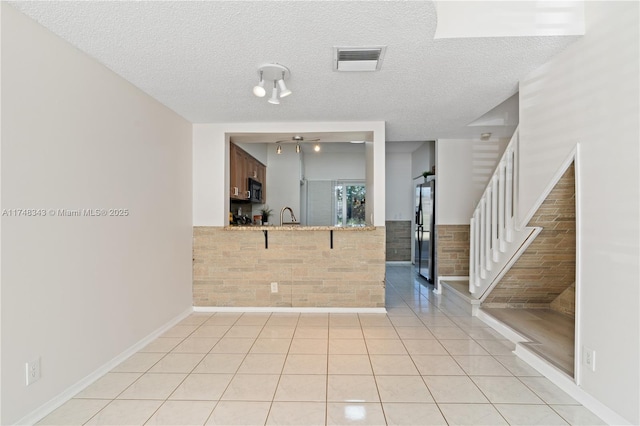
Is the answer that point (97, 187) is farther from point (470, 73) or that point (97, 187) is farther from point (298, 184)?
point (298, 184)

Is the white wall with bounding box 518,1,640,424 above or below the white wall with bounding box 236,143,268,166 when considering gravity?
below

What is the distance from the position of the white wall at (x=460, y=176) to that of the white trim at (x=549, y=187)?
238 centimetres

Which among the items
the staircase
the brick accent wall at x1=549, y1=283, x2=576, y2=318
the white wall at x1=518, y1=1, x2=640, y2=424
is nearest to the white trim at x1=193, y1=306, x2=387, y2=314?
the staircase

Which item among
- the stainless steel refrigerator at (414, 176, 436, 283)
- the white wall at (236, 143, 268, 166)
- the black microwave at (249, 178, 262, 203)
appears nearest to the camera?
the stainless steel refrigerator at (414, 176, 436, 283)

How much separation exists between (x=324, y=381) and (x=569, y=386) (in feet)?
5.51

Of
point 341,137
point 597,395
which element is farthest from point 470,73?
point 597,395

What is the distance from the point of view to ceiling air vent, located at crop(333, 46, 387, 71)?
2254 millimetres

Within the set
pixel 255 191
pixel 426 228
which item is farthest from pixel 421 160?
pixel 255 191

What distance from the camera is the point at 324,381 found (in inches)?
92.9

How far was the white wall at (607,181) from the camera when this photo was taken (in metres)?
1.73

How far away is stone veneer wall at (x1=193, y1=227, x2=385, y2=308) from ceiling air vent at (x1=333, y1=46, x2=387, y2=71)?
2.07 metres

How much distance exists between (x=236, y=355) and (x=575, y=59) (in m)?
3.40

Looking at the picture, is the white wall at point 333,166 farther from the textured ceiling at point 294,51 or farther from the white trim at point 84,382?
the white trim at point 84,382

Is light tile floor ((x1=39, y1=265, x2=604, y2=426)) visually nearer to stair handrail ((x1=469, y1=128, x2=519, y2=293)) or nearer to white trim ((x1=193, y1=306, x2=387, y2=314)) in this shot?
white trim ((x1=193, y1=306, x2=387, y2=314))
